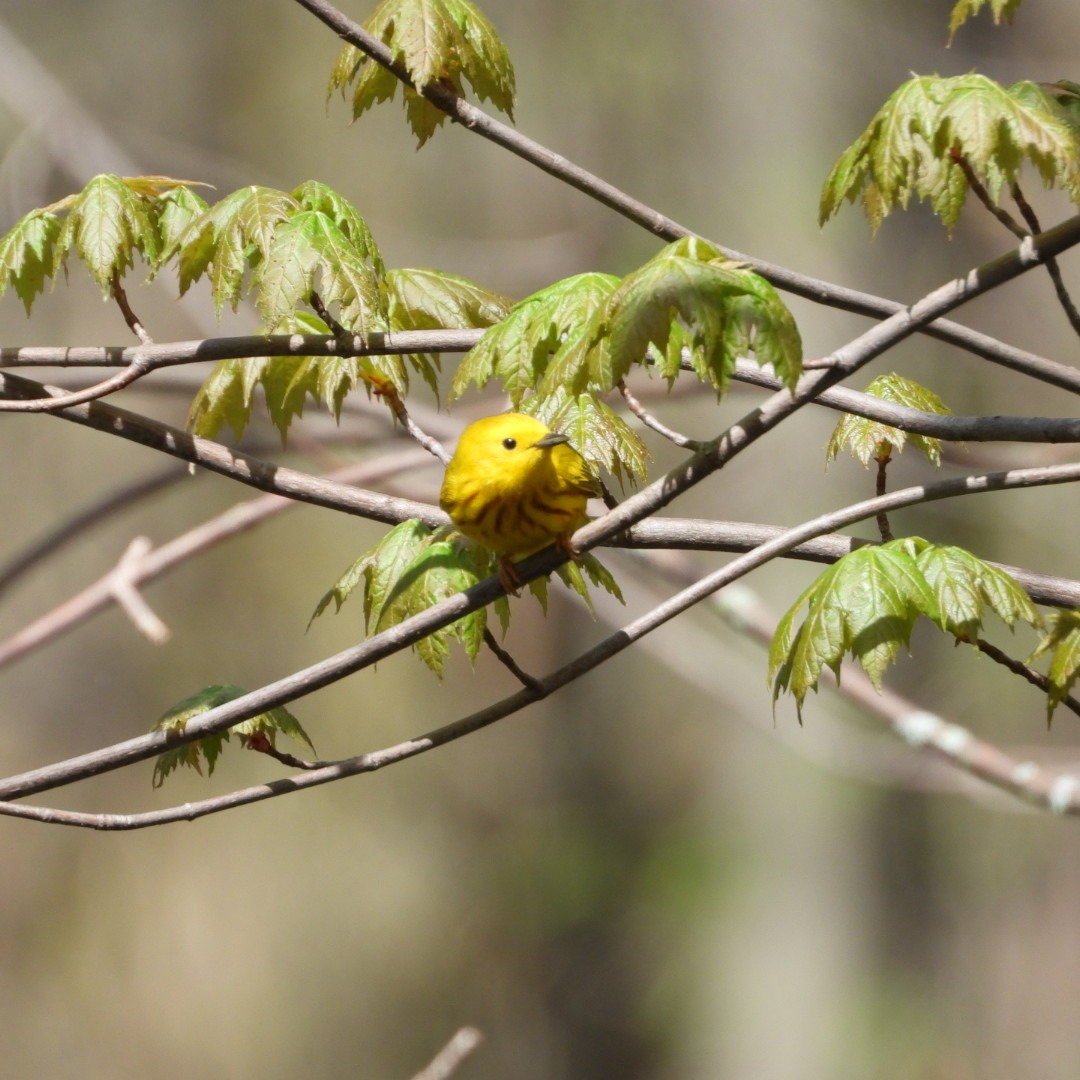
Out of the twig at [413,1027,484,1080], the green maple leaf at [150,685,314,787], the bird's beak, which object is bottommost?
the twig at [413,1027,484,1080]

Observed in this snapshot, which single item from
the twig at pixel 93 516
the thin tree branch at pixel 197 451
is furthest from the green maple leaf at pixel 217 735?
the twig at pixel 93 516

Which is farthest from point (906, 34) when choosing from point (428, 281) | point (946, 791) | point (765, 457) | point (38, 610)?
point (38, 610)

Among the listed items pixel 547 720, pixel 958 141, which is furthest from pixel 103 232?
pixel 547 720

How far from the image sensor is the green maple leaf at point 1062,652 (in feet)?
3.83

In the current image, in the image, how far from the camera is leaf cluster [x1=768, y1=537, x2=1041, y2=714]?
3.78ft

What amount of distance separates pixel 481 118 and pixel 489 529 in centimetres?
43

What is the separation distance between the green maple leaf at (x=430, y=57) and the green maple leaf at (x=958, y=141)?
43cm

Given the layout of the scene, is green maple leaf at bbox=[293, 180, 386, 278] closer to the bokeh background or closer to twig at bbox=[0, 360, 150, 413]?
twig at bbox=[0, 360, 150, 413]

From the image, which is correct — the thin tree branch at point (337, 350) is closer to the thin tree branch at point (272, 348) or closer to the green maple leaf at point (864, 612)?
the thin tree branch at point (272, 348)

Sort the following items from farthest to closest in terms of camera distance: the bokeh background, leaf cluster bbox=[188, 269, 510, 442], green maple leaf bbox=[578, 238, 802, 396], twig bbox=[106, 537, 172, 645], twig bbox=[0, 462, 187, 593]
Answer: the bokeh background
twig bbox=[0, 462, 187, 593]
twig bbox=[106, 537, 172, 645]
leaf cluster bbox=[188, 269, 510, 442]
green maple leaf bbox=[578, 238, 802, 396]

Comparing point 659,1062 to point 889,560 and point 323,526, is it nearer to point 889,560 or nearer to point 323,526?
point 323,526

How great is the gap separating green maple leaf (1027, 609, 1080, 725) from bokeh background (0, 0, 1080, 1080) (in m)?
1.53

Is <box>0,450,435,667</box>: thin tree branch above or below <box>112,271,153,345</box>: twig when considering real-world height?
below

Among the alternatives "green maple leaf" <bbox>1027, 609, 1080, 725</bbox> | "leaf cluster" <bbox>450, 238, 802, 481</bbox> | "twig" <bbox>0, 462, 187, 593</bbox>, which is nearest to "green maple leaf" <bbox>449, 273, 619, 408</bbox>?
"leaf cluster" <bbox>450, 238, 802, 481</bbox>
